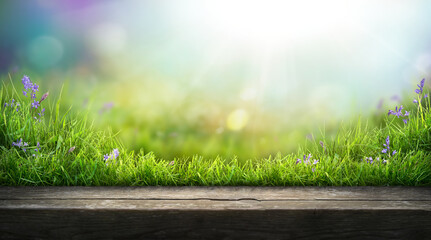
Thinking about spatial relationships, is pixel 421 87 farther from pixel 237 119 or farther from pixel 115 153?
pixel 115 153

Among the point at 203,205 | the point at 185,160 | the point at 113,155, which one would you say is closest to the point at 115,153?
the point at 113,155

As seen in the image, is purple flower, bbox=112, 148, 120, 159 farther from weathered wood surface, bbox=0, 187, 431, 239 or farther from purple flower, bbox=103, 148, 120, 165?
weathered wood surface, bbox=0, 187, 431, 239

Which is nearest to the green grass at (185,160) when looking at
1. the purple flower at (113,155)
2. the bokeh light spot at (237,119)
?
the purple flower at (113,155)

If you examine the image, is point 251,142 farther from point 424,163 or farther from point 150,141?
point 424,163

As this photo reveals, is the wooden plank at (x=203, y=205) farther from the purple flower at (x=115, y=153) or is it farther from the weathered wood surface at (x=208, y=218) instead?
the purple flower at (x=115, y=153)

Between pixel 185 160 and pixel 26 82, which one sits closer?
pixel 185 160

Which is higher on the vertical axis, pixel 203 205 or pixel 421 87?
pixel 421 87
